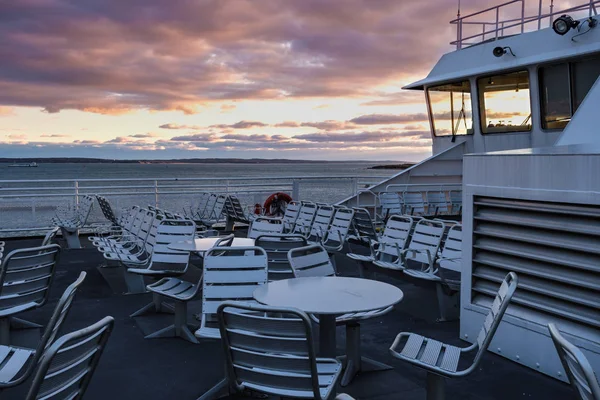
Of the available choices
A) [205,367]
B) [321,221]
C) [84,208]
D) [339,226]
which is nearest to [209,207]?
[84,208]

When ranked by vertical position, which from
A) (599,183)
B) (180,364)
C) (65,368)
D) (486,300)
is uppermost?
(599,183)

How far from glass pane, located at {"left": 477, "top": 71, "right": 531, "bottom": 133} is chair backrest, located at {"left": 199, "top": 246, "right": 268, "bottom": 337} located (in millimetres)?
10246

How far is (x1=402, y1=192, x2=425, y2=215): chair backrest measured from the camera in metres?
13.5

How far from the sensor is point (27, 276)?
4.25 m

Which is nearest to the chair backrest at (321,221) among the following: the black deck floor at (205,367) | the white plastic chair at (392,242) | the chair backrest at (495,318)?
the white plastic chair at (392,242)

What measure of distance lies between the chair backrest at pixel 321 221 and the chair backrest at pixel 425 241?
2026 mm

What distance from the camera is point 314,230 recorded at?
829 centimetres

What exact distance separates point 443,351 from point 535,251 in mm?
1435

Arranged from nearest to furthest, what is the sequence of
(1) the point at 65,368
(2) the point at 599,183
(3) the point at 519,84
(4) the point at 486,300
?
(1) the point at 65,368 → (2) the point at 599,183 → (4) the point at 486,300 → (3) the point at 519,84

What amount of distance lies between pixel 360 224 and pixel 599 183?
4365mm

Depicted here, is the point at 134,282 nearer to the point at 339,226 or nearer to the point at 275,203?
the point at 339,226

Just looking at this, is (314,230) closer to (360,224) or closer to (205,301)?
(360,224)

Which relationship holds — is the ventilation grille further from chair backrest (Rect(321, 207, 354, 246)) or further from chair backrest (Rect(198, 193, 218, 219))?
chair backrest (Rect(198, 193, 218, 219))

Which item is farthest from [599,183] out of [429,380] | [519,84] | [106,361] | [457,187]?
[457,187]
